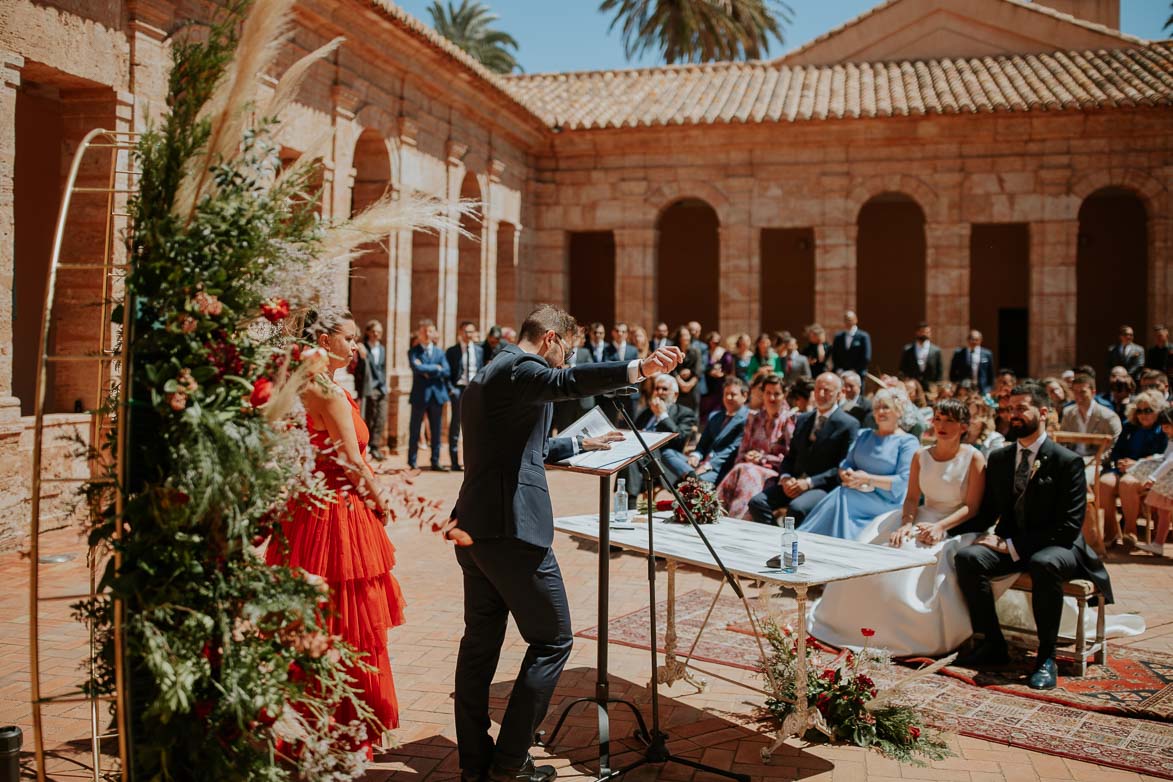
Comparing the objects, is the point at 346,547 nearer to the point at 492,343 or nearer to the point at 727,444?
the point at 727,444

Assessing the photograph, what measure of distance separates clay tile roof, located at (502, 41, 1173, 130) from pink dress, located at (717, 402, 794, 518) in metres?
10.4

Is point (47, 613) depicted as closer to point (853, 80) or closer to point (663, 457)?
point (663, 457)

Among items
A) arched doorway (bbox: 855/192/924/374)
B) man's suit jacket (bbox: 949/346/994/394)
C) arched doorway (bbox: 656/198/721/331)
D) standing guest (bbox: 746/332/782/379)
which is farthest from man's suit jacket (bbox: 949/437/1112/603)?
arched doorway (bbox: 656/198/721/331)

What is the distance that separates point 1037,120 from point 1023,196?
1.35 metres

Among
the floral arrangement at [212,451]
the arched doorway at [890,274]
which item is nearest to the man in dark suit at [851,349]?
the arched doorway at [890,274]

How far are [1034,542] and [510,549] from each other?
3462 millimetres

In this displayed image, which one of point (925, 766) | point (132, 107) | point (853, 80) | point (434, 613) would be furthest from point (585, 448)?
point (853, 80)

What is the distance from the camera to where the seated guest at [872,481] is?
23.4 feet

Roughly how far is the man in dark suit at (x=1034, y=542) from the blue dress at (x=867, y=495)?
119 centimetres

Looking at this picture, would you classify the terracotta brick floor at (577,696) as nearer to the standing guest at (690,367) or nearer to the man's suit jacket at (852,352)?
the standing guest at (690,367)

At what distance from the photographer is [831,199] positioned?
1884 centimetres

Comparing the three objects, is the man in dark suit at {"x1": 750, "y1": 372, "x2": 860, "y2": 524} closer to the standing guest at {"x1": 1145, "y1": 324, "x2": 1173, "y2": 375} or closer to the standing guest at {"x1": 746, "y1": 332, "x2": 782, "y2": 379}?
the standing guest at {"x1": 746, "y1": 332, "x2": 782, "y2": 379}

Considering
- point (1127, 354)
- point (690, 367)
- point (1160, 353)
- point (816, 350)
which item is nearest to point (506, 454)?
point (690, 367)

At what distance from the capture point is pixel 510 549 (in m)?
3.74
